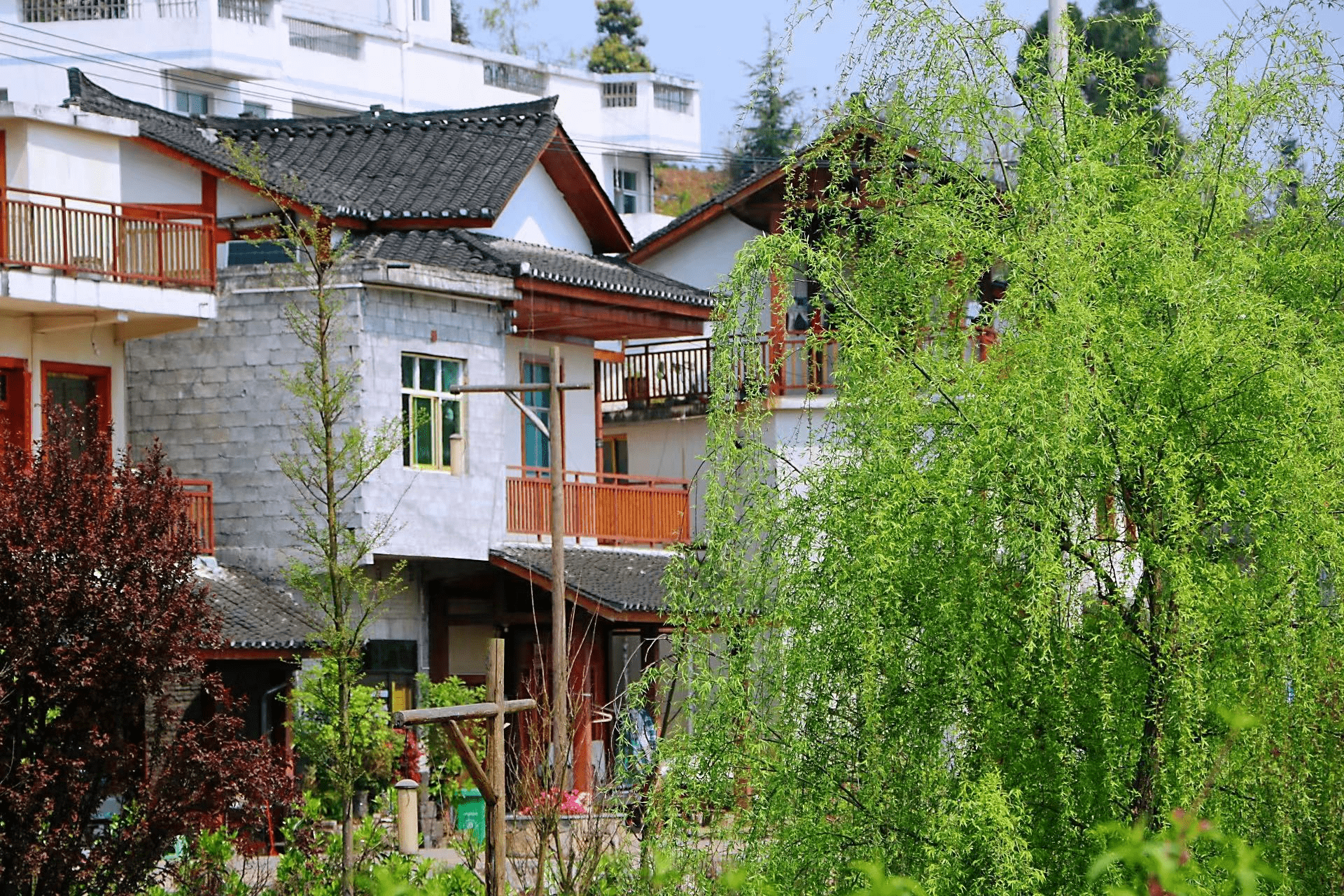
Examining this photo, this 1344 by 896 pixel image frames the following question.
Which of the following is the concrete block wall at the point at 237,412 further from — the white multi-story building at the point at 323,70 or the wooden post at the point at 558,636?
the white multi-story building at the point at 323,70

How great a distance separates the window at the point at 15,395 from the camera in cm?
2223

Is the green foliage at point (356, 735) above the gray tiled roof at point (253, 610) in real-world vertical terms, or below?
below

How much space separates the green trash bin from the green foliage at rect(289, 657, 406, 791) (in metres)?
0.87

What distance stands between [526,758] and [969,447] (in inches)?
255

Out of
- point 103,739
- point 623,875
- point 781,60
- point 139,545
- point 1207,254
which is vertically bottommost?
point 623,875

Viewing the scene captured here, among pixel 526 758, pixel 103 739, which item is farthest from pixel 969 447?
pixel 103 739

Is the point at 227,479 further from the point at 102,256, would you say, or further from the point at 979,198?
the point at 979,198

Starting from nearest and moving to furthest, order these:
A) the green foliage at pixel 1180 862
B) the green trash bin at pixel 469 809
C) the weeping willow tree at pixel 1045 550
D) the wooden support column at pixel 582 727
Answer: the green foliage at pixel 1180 862 < the weeping willow tree at pixel 1045 550 < the green trash bin at pixel 469 809 < the wooden support column at pixel 582 727

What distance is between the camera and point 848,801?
11.0m

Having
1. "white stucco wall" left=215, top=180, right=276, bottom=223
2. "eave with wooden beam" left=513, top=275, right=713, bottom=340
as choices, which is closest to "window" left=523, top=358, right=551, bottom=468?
"eave with wooden beam" left=513, top=275, right=713, bottom=340

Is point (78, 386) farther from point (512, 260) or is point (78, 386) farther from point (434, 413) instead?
point (512, 260)

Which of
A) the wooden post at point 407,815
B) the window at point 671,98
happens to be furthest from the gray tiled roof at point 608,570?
the window at point 671,98

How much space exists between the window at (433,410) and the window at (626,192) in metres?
30.2

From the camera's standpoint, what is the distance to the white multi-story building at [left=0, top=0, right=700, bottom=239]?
150 feet
